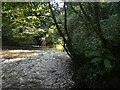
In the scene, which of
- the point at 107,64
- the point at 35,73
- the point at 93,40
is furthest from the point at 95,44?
the point at 35,73

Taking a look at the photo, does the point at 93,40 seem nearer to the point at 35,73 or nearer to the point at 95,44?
the point at 95,44

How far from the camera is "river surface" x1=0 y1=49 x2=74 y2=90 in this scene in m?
5.73

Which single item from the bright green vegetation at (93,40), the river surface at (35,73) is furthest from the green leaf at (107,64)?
the river surface at (35,73)

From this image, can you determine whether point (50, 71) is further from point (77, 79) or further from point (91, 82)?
point (91, 82)

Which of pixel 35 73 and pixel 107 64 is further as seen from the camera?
pixel 35 73

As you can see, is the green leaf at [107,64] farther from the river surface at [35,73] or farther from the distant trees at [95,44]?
the river surface at [35,73]

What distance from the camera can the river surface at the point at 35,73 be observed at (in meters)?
5.73

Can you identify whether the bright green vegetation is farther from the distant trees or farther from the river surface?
the river surface

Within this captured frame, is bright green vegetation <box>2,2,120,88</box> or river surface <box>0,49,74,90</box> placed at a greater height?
bright green vegetation <box>2,2,120,88</box>

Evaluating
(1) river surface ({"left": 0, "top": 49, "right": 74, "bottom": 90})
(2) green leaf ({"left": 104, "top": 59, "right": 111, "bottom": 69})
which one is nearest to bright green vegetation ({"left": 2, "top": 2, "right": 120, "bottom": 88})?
(2) green leaf ({"left": 104, "top": 59, "right": 111, "bottom": 69})

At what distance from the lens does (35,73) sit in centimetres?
669

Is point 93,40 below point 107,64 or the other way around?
the other way around

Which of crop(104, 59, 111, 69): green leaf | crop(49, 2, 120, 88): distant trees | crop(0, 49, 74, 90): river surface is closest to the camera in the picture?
crop(104, 59, 111, 69): green leaf

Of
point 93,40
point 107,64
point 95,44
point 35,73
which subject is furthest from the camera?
point 35,73
